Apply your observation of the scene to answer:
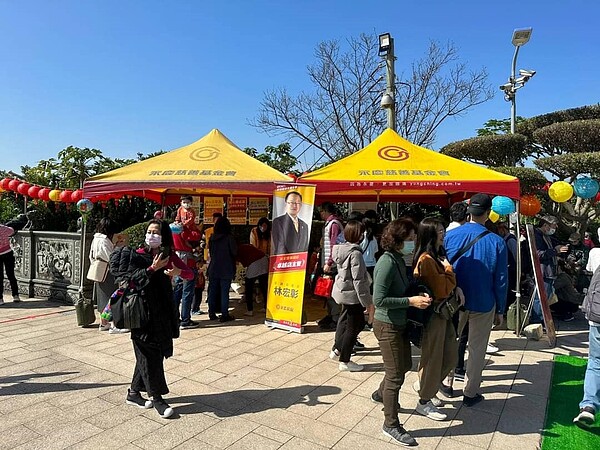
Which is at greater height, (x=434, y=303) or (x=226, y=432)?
(x=434, y=303)

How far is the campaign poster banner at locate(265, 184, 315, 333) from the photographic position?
5906 millimetres

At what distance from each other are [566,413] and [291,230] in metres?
3.77

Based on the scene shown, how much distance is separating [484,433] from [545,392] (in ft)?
3.96

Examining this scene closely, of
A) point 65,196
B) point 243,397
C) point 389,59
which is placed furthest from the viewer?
point 389,59

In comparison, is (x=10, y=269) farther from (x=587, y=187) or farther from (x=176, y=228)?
(x=587, y=187)

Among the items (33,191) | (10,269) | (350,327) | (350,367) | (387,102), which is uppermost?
(387,102)

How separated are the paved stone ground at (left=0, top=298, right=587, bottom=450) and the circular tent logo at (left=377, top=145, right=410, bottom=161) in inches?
106

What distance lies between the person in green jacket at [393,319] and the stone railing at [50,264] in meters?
5.96

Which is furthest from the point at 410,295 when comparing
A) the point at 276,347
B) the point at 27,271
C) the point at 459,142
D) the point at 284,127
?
the point at 284,127

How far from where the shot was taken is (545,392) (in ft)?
13.1

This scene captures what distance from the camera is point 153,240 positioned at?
135 inches

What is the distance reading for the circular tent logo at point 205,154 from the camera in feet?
23.0

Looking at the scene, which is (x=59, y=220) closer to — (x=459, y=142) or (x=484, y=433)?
(x=459, y=142)

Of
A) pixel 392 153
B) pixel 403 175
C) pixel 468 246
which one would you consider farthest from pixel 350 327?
pixel 392 153
